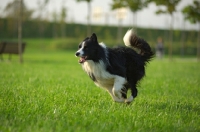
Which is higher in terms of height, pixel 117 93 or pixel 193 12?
pixel 193 12

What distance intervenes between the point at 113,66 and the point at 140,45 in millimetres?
1406

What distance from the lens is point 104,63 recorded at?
5.88 meters

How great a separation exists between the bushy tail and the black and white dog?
0.28 metres

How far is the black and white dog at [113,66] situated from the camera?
5.86 meters

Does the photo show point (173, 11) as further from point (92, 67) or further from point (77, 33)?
point (77, 33)

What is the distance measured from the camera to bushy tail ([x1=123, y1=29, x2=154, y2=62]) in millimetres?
6969

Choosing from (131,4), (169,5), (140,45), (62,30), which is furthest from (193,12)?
(62,30)

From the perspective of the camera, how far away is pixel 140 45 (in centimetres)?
706

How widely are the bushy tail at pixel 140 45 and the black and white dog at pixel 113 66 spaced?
279 millimetres

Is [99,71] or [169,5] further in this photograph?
[169,5]

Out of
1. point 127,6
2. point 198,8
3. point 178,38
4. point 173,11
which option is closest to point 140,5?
point 127,6


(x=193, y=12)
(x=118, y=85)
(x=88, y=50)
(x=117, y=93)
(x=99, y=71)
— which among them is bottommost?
(x=117, y=93)

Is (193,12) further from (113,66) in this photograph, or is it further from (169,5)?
(113,66)

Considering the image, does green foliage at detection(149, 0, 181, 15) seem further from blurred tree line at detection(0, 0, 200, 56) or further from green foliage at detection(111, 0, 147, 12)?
blurred tree line at detection(0, 0, 200, 56)
